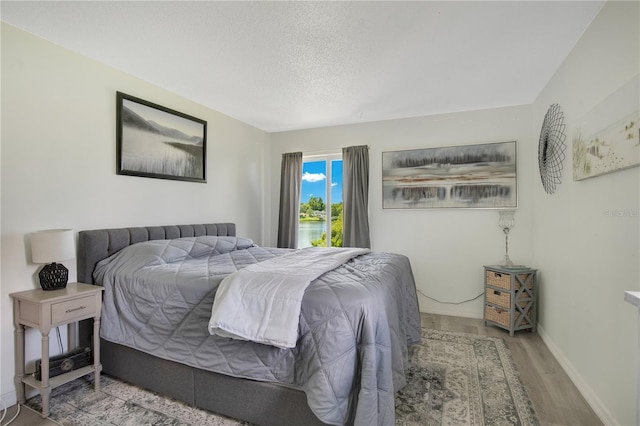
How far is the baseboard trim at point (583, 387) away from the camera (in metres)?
1.83

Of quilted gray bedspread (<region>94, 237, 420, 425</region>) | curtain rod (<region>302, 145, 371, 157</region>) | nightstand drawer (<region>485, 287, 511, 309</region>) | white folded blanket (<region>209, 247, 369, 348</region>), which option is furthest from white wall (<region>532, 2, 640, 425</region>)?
curtain rod (<region>302, 145, 371, 157</region>)

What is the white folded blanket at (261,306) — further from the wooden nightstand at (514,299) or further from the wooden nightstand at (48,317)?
the wooden nightstand at (514,299)

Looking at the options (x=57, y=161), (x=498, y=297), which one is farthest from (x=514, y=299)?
(x=57, y=161)

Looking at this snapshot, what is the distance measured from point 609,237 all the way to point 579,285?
23.6 inches

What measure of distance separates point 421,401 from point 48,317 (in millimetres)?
2386

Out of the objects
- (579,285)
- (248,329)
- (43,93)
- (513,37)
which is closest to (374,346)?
(248,329)

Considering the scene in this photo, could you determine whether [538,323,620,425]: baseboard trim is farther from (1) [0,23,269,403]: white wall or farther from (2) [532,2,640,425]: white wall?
(1) [0,23,269,403]: white wall

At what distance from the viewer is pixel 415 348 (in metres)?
2.84

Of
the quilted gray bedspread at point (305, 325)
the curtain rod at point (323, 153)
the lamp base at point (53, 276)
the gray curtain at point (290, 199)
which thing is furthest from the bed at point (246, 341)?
the curtain rod at point (323, 153)

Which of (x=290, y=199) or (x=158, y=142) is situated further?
(x=290, y=199)

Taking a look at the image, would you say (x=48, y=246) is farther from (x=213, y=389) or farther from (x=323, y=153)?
(x=323, y=153)

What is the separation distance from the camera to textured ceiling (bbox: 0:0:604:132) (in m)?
1.94

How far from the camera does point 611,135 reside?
1772mm

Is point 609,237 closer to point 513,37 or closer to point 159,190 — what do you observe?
point 513,37
